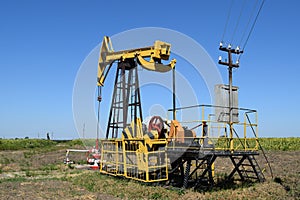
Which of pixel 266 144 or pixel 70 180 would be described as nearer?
pixel 70 180

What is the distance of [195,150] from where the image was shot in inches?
366

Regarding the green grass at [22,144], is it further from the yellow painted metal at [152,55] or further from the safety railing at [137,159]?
the yellow painted metal at [152,55]

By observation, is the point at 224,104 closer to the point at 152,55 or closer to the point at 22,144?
the point at 152,55

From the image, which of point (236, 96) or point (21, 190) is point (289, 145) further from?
point (21, 190)

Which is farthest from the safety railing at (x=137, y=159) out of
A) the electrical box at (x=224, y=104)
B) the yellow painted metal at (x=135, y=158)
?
the electrical box at (x=224, y=104)

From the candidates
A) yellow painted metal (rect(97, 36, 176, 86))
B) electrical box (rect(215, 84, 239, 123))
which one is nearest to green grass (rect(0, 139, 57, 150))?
yellow painted metal (rect(97, 36, 176, 86))

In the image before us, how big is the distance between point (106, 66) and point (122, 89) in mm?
1624

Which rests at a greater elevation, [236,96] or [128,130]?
[236,96]

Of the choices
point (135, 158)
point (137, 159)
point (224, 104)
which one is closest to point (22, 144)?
point (135, 158)

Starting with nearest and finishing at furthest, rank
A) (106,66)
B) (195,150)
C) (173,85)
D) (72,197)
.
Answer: (72,197) < (195,150) < (173,85) < (106,66)

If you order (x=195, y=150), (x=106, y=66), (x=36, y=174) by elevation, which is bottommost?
(x=36, y=174)

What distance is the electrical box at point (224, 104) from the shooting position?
9625mm

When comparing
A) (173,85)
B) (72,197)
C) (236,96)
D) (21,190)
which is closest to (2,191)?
(21,190)

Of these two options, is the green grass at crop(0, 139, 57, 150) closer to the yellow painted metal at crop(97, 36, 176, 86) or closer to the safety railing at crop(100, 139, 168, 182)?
the safety railing at crop(100, 139, 168, 182)
